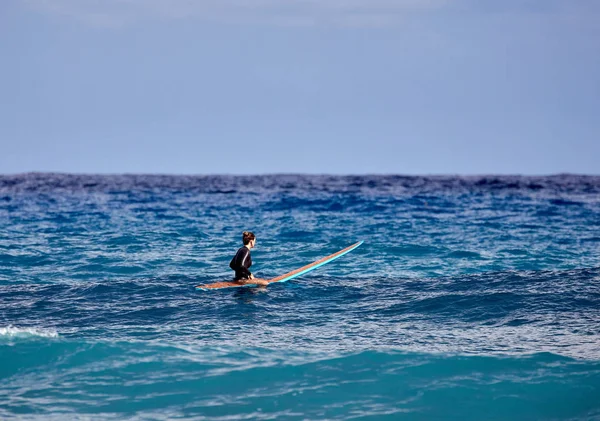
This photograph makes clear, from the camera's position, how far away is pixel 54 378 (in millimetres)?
10281

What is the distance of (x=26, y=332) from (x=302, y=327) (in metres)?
5.08

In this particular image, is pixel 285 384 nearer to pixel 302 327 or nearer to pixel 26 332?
pixel 302 327

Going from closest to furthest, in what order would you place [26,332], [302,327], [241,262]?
[26,332] < [302,327] < [241,262]

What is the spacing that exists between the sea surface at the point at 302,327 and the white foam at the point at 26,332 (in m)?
0.07

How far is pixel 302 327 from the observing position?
42.0 feet

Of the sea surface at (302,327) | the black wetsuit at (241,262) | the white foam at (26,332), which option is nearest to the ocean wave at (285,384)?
the sea surface at (302,327)

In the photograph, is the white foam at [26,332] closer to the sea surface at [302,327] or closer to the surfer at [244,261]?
the sea surface at [302,327]

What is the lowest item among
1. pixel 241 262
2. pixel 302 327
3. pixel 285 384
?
pixel 285 384

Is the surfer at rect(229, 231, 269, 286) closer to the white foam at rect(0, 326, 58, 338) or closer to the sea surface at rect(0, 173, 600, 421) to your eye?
the sea surface at rect(0, 173, 600, 421)

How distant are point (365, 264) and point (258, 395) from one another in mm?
10743

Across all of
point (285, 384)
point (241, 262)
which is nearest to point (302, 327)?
point (285, 384)

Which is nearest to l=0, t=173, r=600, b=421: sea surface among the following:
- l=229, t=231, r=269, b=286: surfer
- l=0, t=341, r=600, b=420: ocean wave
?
l=0, t=341, r=600, b=420: ocean wave

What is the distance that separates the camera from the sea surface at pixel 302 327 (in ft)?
31.3

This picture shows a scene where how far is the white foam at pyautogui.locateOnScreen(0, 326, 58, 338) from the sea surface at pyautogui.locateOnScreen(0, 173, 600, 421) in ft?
0.23
